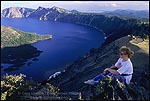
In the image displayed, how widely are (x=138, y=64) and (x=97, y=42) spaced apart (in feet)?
316

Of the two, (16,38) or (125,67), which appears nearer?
(125,67)

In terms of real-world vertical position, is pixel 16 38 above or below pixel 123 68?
below

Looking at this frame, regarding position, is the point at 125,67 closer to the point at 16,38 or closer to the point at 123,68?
the point at 123,68

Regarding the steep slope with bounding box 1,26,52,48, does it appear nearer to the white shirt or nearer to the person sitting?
the person sitting

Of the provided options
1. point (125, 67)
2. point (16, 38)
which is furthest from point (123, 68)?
point (16, 38)

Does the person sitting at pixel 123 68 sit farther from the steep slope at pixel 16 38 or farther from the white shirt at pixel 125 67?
the steep slope at pixel 16 38

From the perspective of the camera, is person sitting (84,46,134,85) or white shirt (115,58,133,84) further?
white shirt (115,58,133,84)

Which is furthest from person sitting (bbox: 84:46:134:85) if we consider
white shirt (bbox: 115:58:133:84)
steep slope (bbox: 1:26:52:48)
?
steep slope (bbox: 1:26:52:48)

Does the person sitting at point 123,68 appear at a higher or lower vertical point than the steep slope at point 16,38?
higher

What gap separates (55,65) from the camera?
10362 centimetres

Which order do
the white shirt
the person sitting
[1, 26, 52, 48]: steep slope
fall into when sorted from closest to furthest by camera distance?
the person sitting < the white shirt < [1, 26, 52, 48]: steep slope

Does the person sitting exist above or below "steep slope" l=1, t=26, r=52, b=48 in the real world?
above

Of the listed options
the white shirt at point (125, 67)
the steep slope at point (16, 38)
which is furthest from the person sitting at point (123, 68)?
the steep slope at point (16, 38)

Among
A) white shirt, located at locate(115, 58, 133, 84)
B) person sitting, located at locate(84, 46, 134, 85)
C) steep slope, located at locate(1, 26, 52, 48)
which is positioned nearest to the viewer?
person sitting, located at locate(84, 46, 134, 85)
